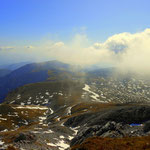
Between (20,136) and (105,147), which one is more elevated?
(105,147)

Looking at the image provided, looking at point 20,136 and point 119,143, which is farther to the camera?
point 20,136

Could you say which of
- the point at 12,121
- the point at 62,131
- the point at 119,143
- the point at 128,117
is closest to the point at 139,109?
the point at 128,117

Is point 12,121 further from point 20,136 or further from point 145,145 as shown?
point 145,145

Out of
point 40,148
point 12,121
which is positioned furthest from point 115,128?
point 12,121

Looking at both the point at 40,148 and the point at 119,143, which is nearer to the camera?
the point at 119,143

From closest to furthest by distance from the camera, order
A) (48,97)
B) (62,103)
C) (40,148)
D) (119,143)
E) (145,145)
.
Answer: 1. (145,145)
2. (119,143)
3. (40,148)
4. (62,103)
5. (48,97)

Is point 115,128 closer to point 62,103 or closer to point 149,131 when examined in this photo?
point 149,131

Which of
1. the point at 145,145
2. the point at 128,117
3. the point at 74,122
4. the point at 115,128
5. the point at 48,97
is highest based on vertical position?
the point at 145,145

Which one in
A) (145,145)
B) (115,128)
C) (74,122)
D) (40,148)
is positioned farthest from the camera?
(74,122)

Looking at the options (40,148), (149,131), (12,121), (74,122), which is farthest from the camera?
(12,121)
